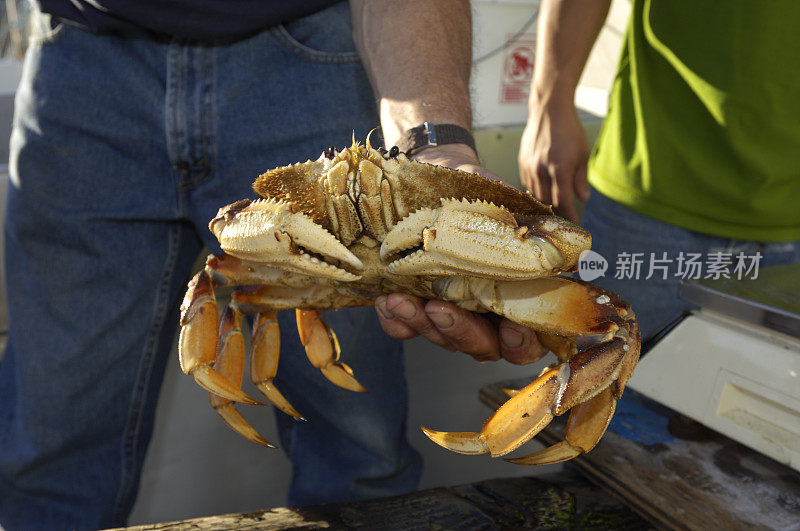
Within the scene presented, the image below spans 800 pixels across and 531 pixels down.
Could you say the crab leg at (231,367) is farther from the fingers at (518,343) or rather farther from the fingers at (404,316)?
the fingers at (518,343)

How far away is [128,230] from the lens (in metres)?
1.55

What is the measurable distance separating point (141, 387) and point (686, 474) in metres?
1.34

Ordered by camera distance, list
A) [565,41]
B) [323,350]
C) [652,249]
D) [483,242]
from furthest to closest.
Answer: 1. [565,41]
2. [652,249]
3. [323,350]
4. [483,242]

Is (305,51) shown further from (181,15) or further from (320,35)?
(181,15)

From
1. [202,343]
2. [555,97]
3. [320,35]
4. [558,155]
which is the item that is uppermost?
[320,35]

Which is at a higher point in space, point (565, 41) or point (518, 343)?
point (565, 41)

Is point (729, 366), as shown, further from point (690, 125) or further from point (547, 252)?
point (690, 125)

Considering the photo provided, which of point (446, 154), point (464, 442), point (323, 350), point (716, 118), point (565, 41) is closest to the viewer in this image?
point (464, 442)

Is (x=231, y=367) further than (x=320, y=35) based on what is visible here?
No

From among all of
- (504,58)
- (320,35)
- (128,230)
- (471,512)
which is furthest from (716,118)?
(504,58)

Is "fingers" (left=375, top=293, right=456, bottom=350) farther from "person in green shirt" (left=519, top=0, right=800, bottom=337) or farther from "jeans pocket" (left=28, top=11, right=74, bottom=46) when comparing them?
"jeans pocket" (left=28, top=11, right=74, bottom=46)

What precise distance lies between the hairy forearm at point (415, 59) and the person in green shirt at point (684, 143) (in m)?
0.53

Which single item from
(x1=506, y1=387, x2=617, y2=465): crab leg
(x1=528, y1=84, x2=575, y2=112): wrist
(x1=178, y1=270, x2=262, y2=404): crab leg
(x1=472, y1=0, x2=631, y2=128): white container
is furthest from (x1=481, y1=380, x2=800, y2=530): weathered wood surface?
(x1=472, y1=0, x2=631, y2=128): white container

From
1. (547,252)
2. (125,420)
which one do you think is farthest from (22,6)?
(547,252)
